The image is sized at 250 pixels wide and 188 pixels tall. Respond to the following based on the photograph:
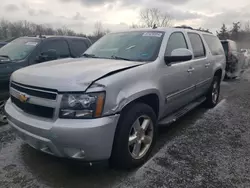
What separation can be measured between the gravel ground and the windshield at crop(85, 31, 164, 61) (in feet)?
4.74

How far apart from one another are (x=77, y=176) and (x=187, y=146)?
1.76 m

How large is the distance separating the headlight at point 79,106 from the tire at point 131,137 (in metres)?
0.43

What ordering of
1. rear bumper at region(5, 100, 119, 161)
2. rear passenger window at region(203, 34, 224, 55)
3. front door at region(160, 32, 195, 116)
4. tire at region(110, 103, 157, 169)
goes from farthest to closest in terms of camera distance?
rear passenger window at region(203, 34, 224, 55) < front door at region(160, 32, 195, 116) < tire at region(110, 103, 157, 169) < rear bumper at region(5, 100, 119, 161)

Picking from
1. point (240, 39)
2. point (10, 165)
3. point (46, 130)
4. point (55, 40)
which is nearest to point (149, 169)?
point (46, 130)

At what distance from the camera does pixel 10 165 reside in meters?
3.04

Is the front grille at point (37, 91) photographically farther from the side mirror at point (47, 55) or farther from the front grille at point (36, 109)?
the side mirror at point (47, 55)

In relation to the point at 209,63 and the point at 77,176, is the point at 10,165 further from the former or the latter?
the point at 209,63

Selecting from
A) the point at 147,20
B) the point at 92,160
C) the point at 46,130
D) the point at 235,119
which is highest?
the point at 147,20

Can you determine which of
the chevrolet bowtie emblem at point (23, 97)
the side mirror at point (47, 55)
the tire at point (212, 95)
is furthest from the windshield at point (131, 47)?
the tire at point (212, 95)

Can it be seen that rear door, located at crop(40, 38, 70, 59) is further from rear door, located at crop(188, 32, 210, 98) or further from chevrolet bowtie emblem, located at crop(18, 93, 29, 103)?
rear door, located at crop(188, 32, 210, 98)

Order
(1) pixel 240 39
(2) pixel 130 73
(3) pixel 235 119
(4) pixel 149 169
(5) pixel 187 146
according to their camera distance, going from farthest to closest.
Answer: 1. (1) pixel 240 39
2. (3) pixel 235 119
3. (5) pixel 187 146
4. (4) pixel 149 169
5. (2) pixel 130 73

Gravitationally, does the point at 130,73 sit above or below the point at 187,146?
above

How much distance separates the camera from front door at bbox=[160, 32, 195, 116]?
3435mm

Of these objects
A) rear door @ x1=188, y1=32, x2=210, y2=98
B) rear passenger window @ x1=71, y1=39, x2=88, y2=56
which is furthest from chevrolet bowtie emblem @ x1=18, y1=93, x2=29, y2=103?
rear passenger window @ x1=71, y1=39, x2=88, y2=56
